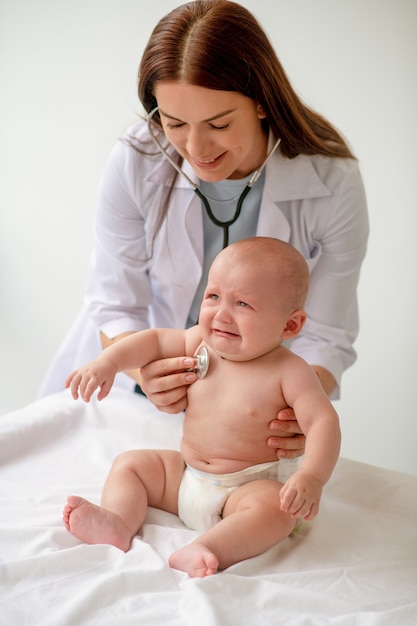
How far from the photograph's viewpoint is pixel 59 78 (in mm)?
3145

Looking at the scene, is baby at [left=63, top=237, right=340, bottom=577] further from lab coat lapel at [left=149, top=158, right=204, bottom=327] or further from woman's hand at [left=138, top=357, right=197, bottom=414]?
lab coat lapel at [left=149, top=158, right=204, bottom=327]

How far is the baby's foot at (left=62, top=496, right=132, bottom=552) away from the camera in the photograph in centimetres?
135

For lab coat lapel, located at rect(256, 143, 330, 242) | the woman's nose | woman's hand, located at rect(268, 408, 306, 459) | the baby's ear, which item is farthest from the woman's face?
woman's hand, located at rect(268, 408, 306, 459)

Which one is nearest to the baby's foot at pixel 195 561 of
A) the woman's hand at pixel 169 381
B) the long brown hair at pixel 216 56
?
the woman's hand at pixel 169 381

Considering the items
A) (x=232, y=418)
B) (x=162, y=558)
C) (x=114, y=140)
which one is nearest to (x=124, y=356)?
(x=232, y=418)

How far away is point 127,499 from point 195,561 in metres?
0.20

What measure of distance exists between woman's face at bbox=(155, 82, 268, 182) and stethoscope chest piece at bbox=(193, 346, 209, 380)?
373 millimetres

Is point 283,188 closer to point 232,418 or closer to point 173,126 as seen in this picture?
point 173,126

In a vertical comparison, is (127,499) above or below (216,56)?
below

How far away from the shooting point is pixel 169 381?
150 cm

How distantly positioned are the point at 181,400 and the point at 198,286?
18.1 inches

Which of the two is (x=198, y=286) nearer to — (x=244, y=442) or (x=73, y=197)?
(x=244, y=442)

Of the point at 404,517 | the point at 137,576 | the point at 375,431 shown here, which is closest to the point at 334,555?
the point at 404,517

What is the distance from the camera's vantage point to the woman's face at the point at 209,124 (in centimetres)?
153
